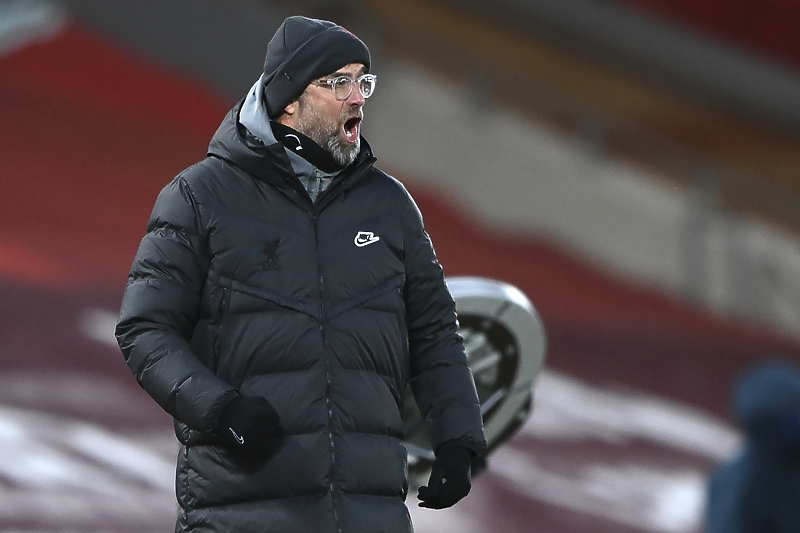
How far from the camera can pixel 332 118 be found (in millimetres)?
1957

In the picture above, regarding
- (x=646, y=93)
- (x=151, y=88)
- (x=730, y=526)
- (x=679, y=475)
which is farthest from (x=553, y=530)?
(x=646, y=93)

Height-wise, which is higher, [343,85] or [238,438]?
[343,85]

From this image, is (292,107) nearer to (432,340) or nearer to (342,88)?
(342,88)

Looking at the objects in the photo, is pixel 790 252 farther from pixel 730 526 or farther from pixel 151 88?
pixel 730 526

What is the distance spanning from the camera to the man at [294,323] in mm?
1837

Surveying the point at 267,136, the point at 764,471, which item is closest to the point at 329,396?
the point at 267,136

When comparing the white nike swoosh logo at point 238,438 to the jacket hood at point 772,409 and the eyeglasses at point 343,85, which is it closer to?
the eyeglasses at point 343,85

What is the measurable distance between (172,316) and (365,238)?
32cm

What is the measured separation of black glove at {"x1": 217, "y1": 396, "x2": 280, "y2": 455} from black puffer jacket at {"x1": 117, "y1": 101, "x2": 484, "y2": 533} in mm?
18

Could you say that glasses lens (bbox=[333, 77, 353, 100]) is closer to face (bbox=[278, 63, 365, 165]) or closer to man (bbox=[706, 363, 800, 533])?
face (bbox=[278, 63, 365, 165])

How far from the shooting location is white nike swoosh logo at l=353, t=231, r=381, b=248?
77.1 inches

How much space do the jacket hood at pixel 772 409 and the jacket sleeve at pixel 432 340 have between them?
1.40m

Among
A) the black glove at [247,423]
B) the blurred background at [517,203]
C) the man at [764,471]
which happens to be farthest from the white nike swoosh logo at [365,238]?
the blurred background at [517,203]

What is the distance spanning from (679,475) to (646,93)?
412 centimetres
